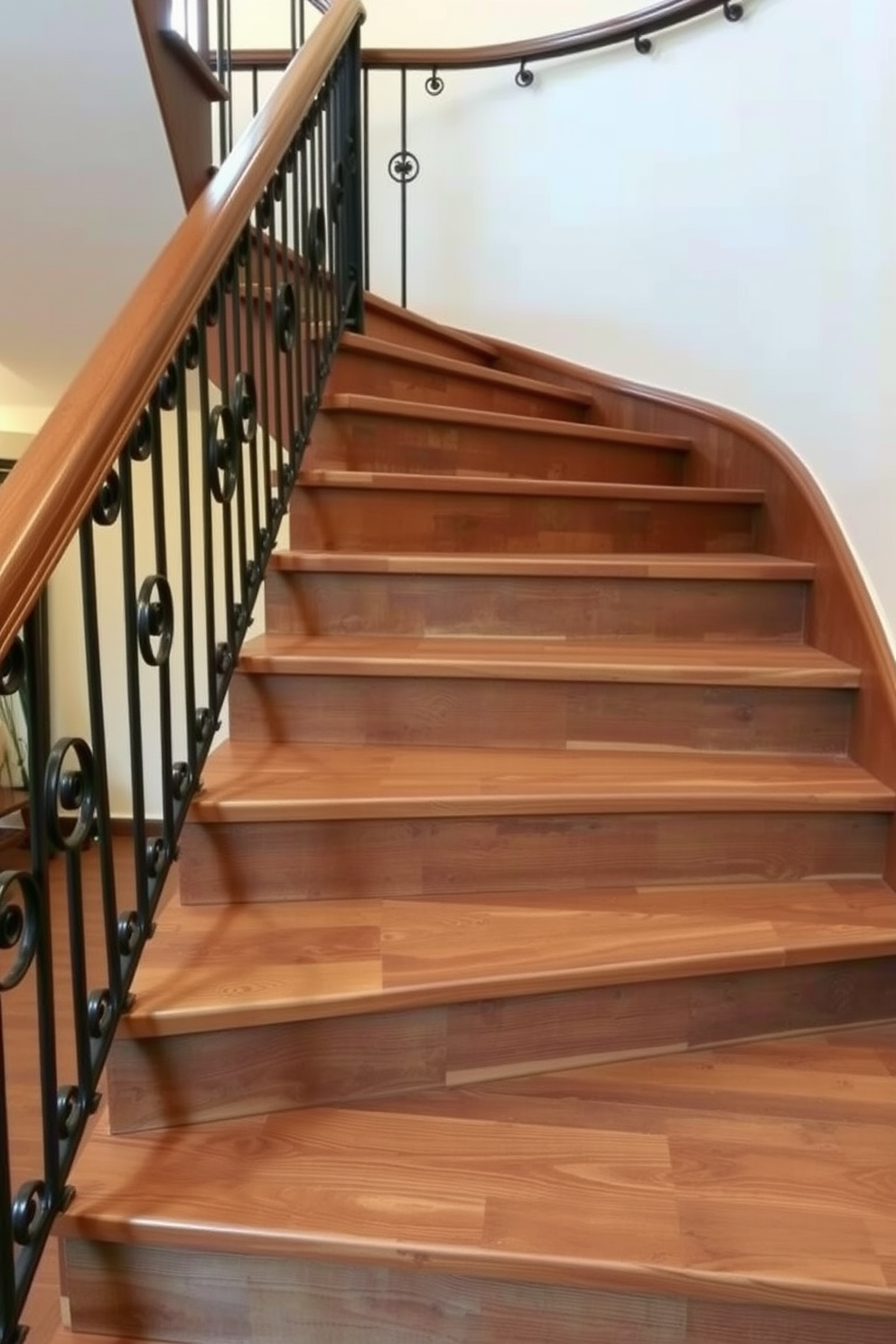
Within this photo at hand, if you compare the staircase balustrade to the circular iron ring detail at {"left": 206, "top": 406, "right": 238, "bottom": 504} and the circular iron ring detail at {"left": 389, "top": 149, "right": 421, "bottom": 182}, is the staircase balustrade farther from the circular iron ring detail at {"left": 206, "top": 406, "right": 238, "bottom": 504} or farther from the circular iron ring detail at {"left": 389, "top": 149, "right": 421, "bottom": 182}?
the circular iron ring detail at {"left": 389, "top": 149, "right": 421, "bottom": 182}

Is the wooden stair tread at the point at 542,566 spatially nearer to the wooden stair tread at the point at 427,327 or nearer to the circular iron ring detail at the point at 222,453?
the circular iron ring detail at the point at 222,453

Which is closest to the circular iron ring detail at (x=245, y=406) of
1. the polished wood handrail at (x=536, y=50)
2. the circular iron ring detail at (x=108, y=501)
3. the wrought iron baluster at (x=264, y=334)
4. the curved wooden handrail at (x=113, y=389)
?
the wrought iron baluster at (x=264, y=334)

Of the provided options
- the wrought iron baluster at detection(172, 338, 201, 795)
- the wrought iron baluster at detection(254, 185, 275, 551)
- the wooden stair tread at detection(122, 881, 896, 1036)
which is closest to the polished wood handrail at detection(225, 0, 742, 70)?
the wrought iron baluster at detection(254, 185, 275, 551)

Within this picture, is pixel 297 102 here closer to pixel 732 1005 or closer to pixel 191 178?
pixel 191 178

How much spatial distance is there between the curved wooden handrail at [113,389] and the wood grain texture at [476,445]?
2.29 ft

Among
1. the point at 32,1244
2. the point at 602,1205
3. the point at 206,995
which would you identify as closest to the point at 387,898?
the point at 206,995

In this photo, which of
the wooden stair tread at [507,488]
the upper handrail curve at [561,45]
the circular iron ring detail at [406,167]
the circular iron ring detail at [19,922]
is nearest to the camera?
the circular iron ring detail at [19,922]

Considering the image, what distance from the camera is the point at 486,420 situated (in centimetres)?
222

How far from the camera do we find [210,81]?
198cm

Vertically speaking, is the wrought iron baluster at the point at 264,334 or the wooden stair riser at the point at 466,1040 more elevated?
the wrought iron baluster at the point at 264,334

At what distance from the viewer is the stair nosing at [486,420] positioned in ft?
6.79

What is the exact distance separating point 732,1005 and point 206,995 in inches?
30.2

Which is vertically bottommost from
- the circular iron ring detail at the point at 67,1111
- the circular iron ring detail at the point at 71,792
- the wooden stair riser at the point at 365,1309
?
the wooden stair riser at the point at 365,1309

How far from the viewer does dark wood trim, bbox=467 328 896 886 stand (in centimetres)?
154
